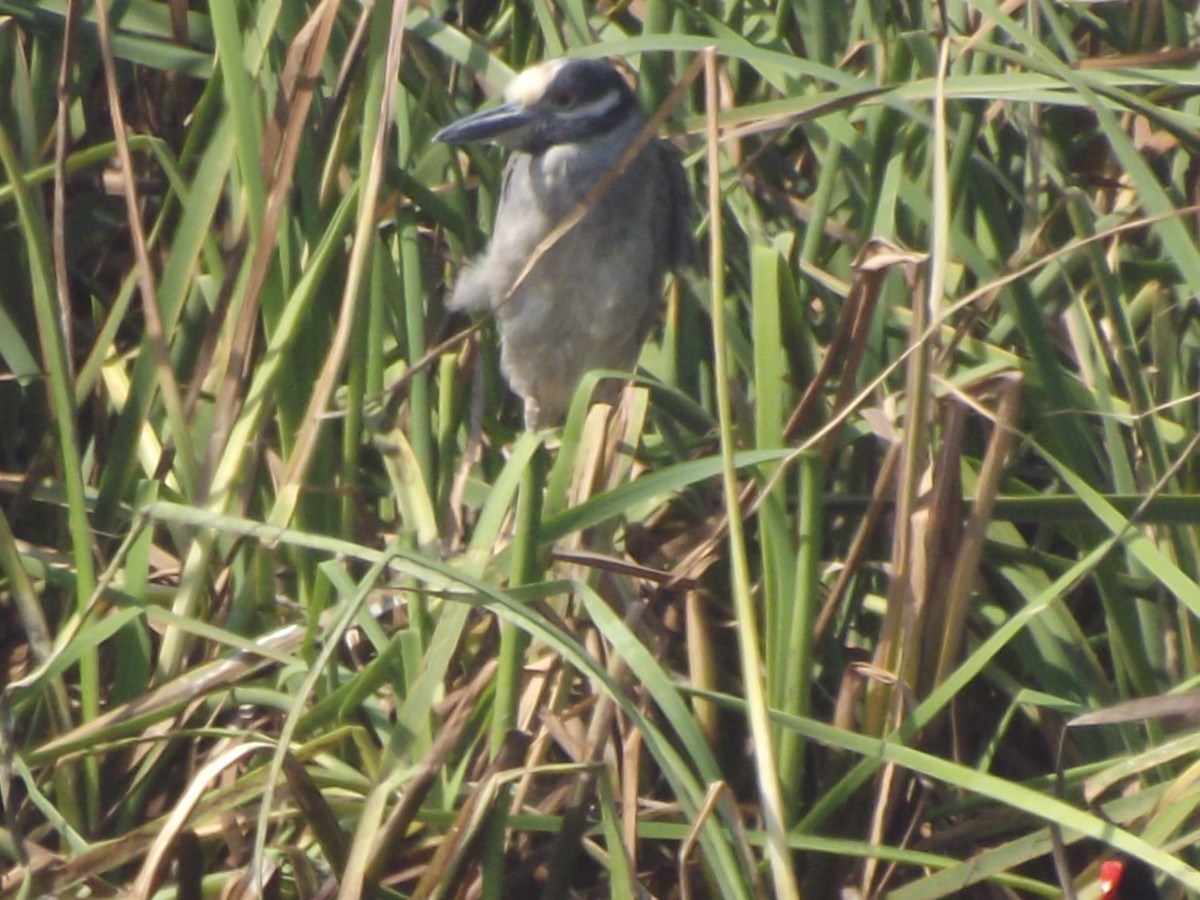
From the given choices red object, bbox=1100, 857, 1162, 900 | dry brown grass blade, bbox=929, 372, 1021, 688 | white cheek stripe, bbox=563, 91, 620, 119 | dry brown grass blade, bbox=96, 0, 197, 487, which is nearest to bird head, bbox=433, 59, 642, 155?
white cheek stripe, bbox=563, 91, 620, 119

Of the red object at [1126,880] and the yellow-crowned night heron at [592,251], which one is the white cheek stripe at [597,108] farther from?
the red object at [1126,880]

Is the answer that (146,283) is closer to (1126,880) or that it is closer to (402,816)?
(402,816)

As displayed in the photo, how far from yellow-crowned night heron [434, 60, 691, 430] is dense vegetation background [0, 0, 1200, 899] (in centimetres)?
27

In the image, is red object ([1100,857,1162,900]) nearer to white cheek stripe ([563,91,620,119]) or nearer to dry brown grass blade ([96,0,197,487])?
dry brown grass blade ([96,0,197,487])

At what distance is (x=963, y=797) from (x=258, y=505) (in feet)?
3.20

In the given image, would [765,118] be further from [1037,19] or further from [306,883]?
[306,883]

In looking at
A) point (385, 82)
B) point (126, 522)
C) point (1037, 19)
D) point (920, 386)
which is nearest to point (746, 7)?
point (1037, 19)

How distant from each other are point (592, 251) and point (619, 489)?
1.23 meters

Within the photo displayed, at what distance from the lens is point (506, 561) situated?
6.82 ft

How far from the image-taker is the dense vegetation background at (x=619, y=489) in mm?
1952

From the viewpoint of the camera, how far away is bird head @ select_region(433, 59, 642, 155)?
104 inches

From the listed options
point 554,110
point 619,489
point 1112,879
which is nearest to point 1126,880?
point 1112,879

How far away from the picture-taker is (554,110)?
9.46 ft

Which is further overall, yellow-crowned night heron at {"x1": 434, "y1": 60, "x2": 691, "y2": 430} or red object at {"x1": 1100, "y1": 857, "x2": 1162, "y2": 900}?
yellow-crowned night heron at {"x1": 434, "y1": 60, "x2": 691, "y2": 430}
